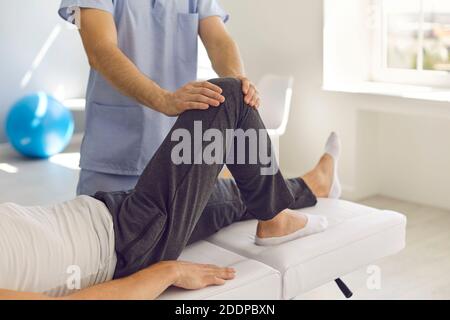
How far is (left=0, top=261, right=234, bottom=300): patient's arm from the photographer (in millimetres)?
1425

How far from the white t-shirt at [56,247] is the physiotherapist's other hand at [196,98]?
315 millimetres

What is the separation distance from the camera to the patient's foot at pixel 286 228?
179cm

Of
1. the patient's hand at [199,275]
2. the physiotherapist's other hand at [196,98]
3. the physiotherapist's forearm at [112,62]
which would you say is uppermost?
the physiotherapist's forearm at [112,62]

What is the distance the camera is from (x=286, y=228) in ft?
5.99

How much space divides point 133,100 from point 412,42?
2.07 m

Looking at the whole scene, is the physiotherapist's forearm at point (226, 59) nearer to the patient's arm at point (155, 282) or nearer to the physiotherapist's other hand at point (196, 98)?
the physiotherapist's other hand at point (196, 98)

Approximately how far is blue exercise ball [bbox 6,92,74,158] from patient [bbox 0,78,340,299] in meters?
3.07

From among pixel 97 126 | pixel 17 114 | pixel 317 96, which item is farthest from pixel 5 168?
pixel 97 126

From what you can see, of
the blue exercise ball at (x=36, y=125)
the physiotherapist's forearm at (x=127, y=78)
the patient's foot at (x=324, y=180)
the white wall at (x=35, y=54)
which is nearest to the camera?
the physiotherapist's forearm at (x=127, y=78)

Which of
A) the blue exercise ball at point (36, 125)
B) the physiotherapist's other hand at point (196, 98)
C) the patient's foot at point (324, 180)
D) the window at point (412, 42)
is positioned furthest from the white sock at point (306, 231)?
the blue exercise ball at point (36, 125)

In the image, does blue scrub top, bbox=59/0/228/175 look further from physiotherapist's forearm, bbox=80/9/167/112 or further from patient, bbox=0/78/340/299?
patient, bbox=0/78/340/299

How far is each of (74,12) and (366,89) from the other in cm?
201

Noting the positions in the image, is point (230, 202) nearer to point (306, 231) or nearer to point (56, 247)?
point (306, 231)

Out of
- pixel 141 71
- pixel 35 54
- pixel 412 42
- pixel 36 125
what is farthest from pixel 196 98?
pixel 35 54
